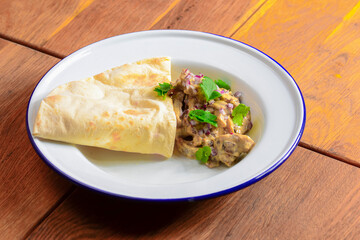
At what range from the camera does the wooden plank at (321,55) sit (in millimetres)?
1737

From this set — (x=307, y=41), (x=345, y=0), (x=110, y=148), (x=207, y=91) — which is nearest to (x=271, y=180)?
(x=207, y=91)

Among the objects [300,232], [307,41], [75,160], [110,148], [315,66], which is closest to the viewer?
[300,232]

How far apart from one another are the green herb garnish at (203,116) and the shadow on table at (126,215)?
29 centimetres

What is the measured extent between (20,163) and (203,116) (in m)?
0.67

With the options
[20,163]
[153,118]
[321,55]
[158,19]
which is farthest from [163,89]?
[321,55]

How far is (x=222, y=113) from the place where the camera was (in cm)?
165

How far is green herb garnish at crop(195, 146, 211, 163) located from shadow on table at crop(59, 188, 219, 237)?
165mm

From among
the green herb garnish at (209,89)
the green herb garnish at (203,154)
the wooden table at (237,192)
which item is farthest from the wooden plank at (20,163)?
the green herb garnish at (209,89)

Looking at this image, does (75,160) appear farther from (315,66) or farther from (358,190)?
(315,66)

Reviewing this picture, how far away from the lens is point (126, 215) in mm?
1428

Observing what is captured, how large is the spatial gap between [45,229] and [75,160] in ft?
0.78

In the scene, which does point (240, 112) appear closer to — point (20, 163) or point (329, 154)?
point (329, 154)

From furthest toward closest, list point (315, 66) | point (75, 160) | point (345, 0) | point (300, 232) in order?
point (345, 0) < point (315, 66) < point (75, 160) < point (300, 232)

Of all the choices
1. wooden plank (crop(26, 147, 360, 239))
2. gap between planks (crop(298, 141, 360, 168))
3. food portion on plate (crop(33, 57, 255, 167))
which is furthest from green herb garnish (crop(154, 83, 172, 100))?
gap between planks (crop(298, 141, 360, 168))
